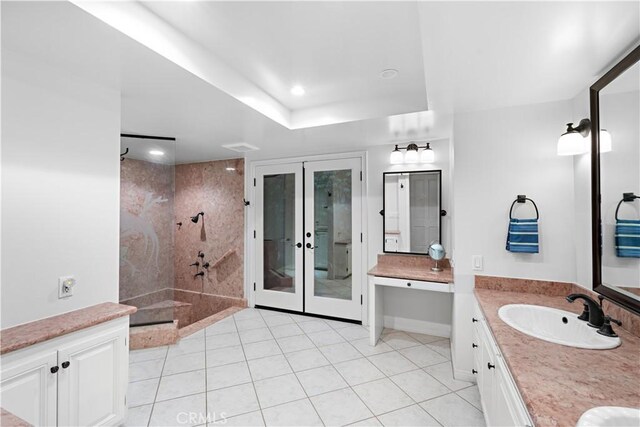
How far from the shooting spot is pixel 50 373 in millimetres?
1439

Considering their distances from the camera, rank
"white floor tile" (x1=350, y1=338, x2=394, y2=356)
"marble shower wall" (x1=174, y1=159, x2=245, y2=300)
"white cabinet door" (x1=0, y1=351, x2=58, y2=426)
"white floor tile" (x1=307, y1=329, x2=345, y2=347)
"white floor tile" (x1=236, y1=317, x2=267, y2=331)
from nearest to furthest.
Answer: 1. "white cabinet door" (x1=0, y1=351, x2=58, y2=426)
2. "white floor tile" (x1=350, y1=338, x2=394, y2=356)
3. "white floor tile" (x1=307, y1=329, x2=345, y2=347)
4. "white floor tile" (x1=236, y1=317, x2=267, y2=331)
5. "marble shower wall" (x1=174, y1=159, x2=245, y2=300)

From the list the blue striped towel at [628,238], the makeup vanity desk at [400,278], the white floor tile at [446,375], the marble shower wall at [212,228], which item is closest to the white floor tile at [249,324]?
the marble shower wall at [212,228]

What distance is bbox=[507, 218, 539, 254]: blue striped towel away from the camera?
208 cm

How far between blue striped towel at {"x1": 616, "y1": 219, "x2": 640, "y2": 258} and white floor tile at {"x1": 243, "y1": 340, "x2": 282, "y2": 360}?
281 cm

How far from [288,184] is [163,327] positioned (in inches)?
94.0

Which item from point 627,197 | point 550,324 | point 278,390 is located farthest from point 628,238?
point 278,390

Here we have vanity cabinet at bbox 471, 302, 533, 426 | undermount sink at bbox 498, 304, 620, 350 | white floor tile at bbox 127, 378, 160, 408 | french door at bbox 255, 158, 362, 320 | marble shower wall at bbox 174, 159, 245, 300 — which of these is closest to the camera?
vanity cabinet at bbox 471, 302, 533, 426

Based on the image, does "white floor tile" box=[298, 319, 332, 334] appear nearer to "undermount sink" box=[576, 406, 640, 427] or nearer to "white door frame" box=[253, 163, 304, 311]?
"white door frame" box=[253, 163, 304, 311]

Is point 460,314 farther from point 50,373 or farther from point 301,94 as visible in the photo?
point 50,373

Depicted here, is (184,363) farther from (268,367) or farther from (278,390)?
(278,390)

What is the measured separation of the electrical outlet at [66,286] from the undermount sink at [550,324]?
259 cm

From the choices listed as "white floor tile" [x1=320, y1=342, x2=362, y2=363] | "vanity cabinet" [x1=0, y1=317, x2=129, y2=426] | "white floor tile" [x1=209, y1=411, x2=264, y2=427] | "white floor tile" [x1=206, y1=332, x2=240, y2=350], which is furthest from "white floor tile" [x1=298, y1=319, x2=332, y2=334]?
"vanity cabinet" [x1=0, y1=317, x2=129, y2=426]

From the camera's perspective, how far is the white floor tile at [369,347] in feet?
9.71

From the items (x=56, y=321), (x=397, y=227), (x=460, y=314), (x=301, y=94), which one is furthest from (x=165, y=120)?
(x=460, y=314)
